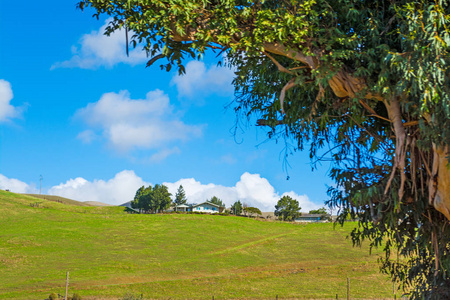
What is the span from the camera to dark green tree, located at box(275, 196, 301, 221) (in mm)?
126875

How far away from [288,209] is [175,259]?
7772 cm

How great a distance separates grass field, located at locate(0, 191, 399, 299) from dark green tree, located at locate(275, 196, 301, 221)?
131 feet

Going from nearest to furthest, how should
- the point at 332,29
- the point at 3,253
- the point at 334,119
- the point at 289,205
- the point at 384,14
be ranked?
the point at 332,29
the point at 384,14
the point at 334,119
the point at 3,253
the point at 289,205

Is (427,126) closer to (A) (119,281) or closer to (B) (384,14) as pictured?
(B) (384,14)

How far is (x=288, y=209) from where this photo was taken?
127750 millimetres

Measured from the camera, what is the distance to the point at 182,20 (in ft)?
31.0

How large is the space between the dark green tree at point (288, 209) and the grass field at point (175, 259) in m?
39.8

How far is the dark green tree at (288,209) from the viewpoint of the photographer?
12688 cm

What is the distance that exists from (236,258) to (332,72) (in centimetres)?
4903

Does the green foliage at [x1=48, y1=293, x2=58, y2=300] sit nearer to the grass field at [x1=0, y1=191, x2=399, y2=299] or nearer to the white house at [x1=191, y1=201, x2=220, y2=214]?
the grass field at [x1=0, y1=191, x2=399, y2=299]

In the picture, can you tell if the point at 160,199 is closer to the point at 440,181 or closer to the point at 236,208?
the point at 236,208

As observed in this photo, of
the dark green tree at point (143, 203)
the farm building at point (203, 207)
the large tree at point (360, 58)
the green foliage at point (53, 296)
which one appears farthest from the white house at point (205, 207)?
the large tree at point (360, 58)

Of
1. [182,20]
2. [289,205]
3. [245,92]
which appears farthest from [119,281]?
[289,205]

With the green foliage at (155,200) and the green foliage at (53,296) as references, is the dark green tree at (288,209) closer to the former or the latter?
the green foliage at (155,200)
